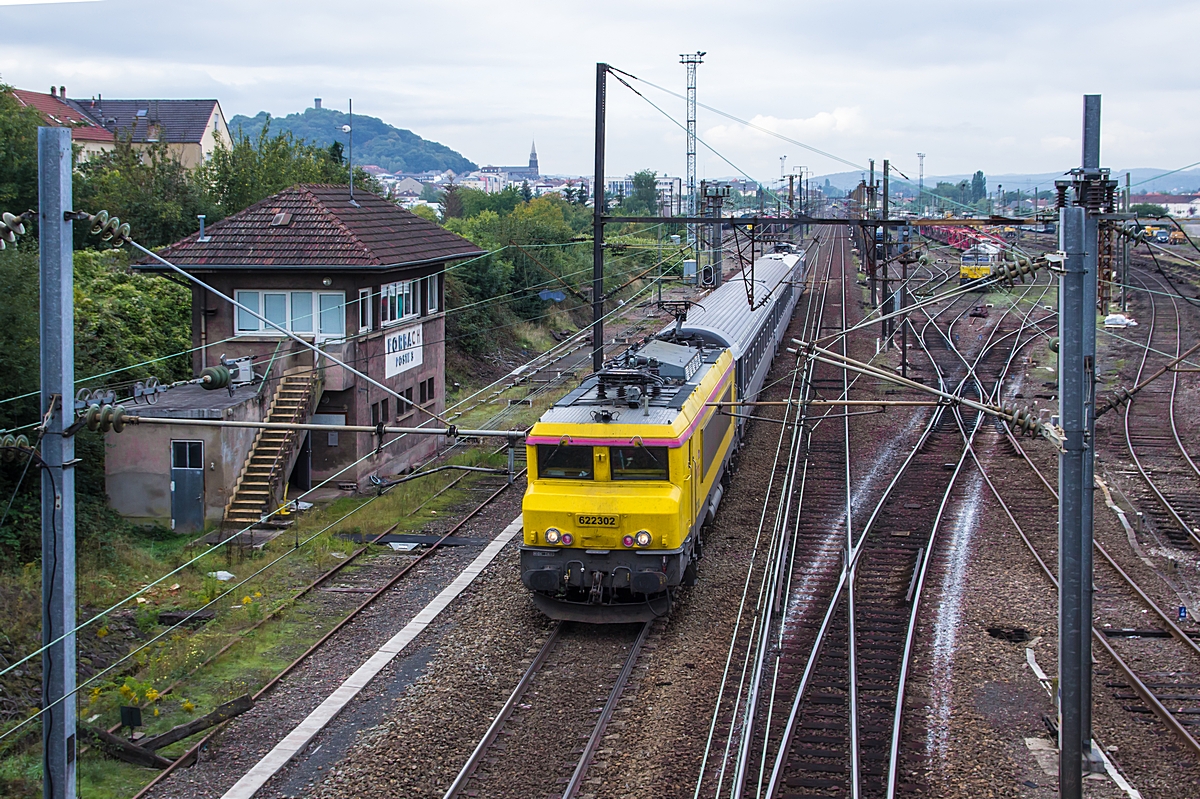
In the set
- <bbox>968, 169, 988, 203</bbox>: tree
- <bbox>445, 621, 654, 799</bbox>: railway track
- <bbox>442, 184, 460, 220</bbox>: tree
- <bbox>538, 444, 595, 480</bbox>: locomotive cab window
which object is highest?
<bbox>968, 169, 988, 203</bbox>: tree

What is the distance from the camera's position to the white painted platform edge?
1019cm

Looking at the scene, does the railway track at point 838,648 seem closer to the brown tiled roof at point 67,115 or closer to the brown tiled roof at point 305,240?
the brown tiled roof at point 305,240

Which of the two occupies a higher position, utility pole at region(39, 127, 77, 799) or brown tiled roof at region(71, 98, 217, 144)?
brown tiled roof at region(71, 98, 217, 144)

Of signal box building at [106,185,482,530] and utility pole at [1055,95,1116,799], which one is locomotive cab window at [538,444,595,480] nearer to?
utility pole at [1055,95,1116,799]

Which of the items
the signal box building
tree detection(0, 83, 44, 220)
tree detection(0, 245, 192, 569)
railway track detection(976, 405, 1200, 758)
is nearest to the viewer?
railway track detection(976, 405, 1200, 758)

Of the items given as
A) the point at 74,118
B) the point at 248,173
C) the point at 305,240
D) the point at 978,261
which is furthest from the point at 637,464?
the point at 74,118

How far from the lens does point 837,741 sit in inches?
421

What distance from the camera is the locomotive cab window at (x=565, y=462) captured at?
13734 mm

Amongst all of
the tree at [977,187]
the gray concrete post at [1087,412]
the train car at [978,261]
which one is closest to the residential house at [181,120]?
the train car at [978,261]

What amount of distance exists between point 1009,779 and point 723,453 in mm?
9127

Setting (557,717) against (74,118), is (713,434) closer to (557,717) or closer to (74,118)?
(557,717)

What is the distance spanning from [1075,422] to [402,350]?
58.0 ft

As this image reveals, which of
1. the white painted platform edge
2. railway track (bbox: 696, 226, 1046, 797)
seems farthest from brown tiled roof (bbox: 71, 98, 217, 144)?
the white painted platform edge

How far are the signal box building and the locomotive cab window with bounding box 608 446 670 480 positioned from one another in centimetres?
749
